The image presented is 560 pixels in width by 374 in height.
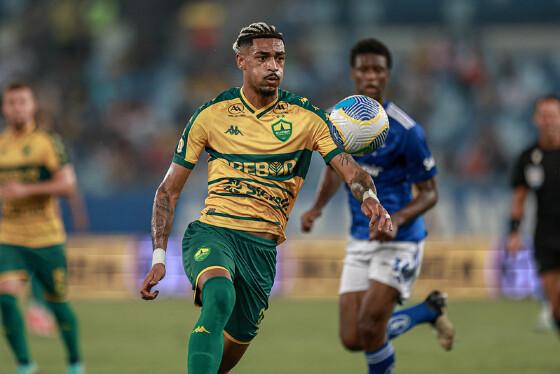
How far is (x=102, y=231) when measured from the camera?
19406mm

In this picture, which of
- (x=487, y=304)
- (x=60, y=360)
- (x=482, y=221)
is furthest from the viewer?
(x=482, y=221)

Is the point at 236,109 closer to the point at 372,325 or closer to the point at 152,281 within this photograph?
the point at 152,281

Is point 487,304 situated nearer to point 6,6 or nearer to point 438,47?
point 438,47

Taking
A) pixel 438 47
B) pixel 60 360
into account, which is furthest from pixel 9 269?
pixel 438 47

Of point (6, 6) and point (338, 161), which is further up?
point (6, 6)

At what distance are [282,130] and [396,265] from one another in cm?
214

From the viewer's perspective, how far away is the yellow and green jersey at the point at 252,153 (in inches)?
251

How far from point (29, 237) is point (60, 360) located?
1.64m

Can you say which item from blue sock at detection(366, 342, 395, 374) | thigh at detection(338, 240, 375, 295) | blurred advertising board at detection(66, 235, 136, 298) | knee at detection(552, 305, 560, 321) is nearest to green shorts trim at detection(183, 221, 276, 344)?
blue sock at detection(366, 342, 395, 374)

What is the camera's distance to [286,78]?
917 inches

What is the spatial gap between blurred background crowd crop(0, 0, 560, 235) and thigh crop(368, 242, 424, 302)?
10.3 meters

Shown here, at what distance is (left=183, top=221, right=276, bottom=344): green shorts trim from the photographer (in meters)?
6.17

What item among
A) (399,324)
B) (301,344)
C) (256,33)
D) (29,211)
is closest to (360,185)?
(256,33)

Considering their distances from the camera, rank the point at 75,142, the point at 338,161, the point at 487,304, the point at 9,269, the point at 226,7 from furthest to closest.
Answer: the point at 226,7, the point at 75,142, the point at 487,304, the point at 9,269, the point at 338,161
